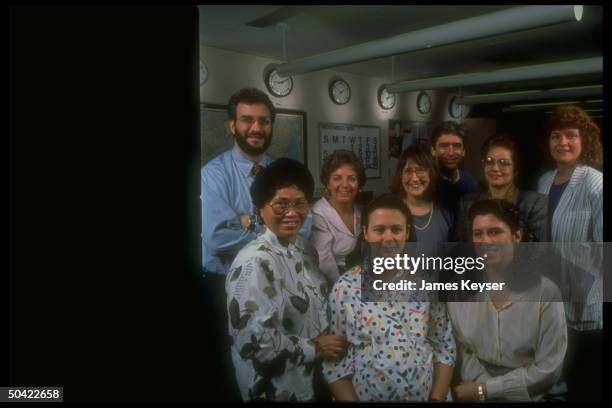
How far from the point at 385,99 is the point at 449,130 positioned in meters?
0.30

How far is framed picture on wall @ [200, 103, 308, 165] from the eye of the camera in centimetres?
188

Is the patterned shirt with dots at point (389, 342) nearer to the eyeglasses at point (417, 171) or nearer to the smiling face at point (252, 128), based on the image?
the eyeglasses at point (417, 171)

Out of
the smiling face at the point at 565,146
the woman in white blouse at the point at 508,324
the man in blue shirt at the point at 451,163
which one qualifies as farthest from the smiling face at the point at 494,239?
the smiling face at the point at 565,146

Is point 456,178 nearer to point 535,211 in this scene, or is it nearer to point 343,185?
point 535,211

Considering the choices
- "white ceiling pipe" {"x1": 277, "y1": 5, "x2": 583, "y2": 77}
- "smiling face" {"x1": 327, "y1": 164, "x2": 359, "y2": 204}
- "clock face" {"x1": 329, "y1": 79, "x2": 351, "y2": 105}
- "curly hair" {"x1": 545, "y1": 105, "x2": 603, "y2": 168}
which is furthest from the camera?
"clock face" {"x1": 329, "y1": 79, "x2": 351, "y2": 105}

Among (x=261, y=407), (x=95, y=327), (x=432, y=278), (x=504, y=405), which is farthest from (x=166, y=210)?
(x=504, y=405)

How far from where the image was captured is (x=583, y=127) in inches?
68.2

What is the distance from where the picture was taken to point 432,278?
181 centimetres

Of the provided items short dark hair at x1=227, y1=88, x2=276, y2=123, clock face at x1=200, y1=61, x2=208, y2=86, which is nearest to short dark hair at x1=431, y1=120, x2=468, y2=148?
short dark hair at x1=227, y1=88, x2=276, y2=123

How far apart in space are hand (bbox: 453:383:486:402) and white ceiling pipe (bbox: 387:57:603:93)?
118 centimetres

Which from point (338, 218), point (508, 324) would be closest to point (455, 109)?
point (338, 218)

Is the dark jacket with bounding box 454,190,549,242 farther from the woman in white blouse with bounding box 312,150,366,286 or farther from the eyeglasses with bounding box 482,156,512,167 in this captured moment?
the woman in white blouse with bounding box 312,150,366,286

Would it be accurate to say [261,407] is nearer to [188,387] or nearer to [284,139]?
[188,387]

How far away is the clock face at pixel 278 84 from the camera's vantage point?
1.88m
